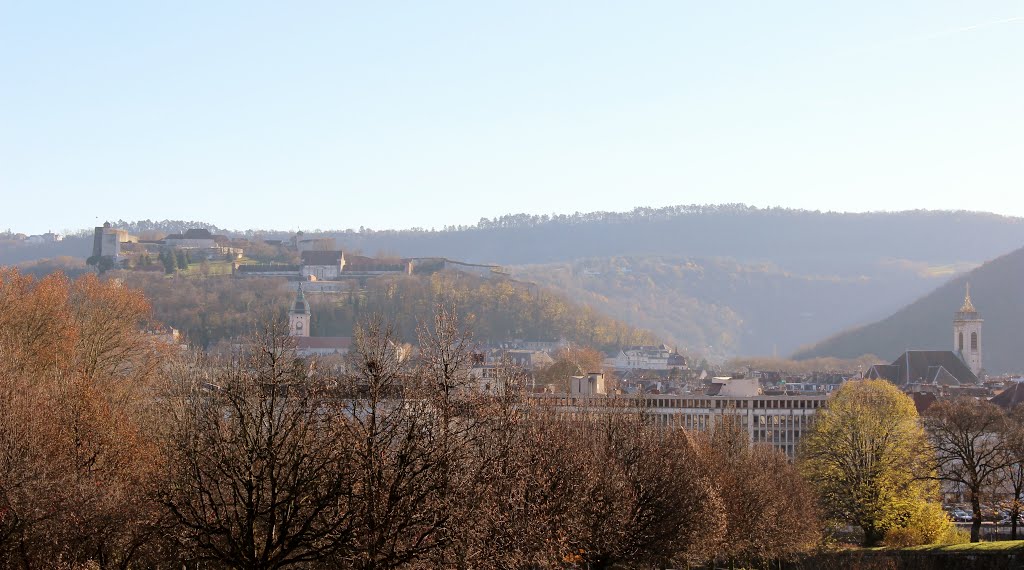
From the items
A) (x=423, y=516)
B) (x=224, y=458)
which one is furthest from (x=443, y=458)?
(x=224, y=458)

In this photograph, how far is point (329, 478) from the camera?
32.8 metres

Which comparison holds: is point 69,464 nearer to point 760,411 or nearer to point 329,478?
point 329,478

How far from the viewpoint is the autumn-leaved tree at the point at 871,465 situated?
6731 cm

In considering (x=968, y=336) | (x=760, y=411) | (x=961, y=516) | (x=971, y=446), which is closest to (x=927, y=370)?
(x=968, y=336)

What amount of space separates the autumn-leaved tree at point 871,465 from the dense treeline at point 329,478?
770 inches

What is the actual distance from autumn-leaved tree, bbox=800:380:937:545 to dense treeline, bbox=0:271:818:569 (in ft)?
64.1

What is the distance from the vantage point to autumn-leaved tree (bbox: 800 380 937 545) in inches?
2650

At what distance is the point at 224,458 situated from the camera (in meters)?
32.5

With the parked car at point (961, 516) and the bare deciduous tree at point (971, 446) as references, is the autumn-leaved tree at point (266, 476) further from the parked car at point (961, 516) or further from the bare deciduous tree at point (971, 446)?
the parked car at point (961, 516)

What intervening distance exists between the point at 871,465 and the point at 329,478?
42.9m

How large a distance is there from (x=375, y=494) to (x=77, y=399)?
16.0 meters

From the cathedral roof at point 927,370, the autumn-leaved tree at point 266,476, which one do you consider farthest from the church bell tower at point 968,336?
the autumn-leaved tree at point 266,476

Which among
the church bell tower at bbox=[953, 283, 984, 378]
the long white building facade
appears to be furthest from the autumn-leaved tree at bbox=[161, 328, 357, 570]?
the church bell tower at bbox=[953, 283, 984, 378]

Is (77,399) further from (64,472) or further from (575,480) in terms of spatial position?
(575,480)
